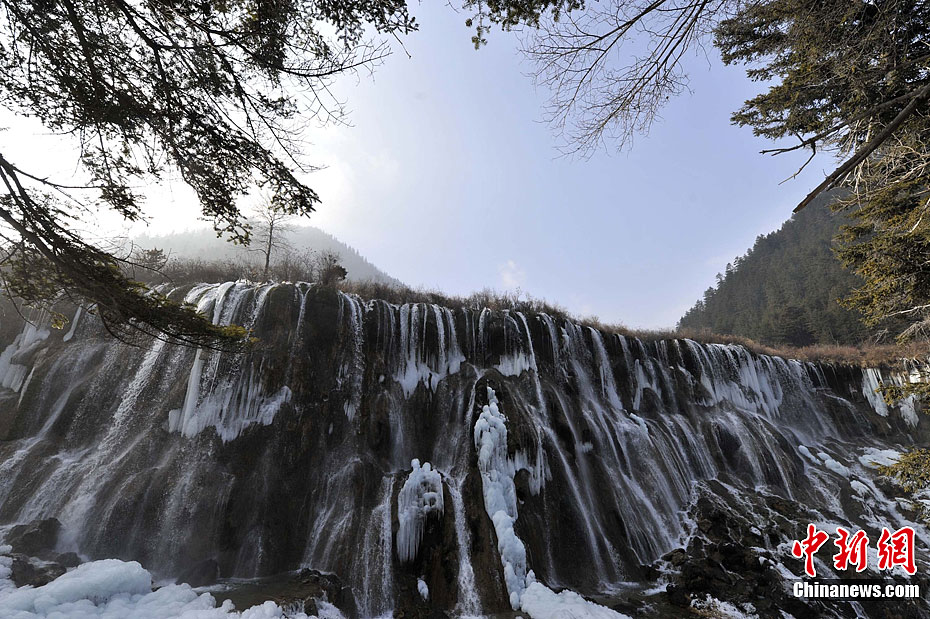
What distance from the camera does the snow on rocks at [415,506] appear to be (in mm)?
8188

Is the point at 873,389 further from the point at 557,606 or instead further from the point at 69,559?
the point at 69,559

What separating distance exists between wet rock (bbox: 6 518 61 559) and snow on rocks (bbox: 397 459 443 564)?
7005mm

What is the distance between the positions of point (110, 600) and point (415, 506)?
5.43 meters

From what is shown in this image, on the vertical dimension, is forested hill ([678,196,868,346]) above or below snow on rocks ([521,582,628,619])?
above

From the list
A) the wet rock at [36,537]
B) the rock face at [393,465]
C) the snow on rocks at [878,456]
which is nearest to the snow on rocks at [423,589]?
the rock face at [393,465]

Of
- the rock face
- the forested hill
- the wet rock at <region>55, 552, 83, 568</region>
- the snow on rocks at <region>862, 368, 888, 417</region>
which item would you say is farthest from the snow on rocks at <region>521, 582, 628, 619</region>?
the forested hill

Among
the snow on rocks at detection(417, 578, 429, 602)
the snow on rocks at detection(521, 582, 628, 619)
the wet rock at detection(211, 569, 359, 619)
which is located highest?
the wet rock at detection(211, 569, 359, 619)

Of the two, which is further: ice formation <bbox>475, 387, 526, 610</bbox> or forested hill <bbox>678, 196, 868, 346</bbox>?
forested hill <bbox>678, 196, 868, 346</bbox>

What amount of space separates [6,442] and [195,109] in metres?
11.7

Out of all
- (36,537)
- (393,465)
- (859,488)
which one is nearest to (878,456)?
(859,488)

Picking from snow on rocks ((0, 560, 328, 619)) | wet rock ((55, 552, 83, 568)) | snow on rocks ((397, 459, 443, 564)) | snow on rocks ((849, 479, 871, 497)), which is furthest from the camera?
snow on rocks ((849, 479, 871, 497))

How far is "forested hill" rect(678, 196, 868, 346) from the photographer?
1489 inches

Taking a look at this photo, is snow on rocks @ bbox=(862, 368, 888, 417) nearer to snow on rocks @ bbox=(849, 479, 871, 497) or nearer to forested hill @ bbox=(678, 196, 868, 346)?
forested hill @ bbox=(678, 196, 868, 346)

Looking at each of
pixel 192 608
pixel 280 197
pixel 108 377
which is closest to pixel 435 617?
pixel 192 608
